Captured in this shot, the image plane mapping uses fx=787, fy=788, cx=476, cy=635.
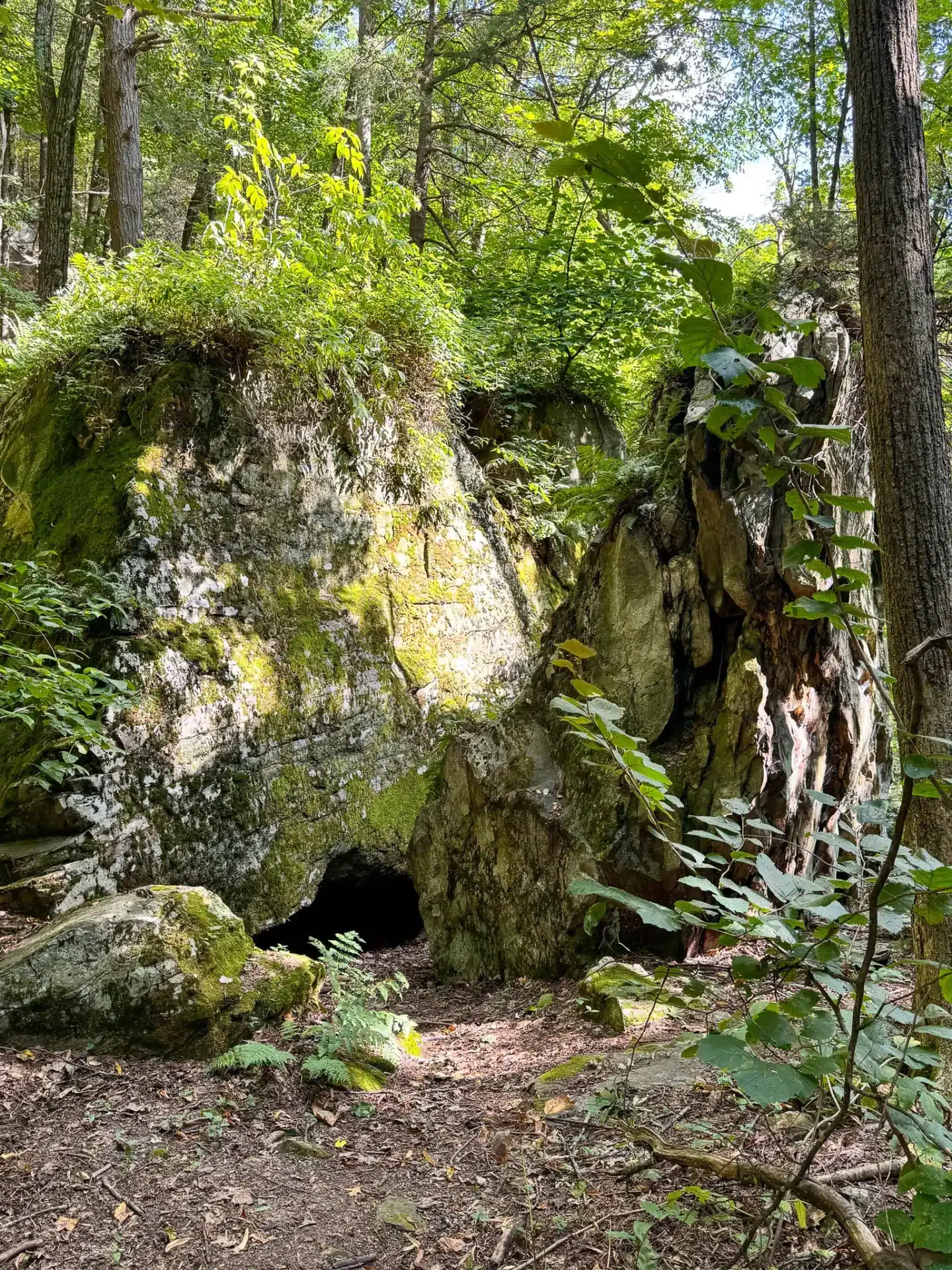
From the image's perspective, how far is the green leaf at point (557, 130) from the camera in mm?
982

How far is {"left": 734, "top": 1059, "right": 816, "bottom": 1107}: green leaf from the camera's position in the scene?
1.14 metres

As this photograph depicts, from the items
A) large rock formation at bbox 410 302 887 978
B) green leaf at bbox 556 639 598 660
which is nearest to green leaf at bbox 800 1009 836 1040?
green leaf at bbox 556 639 598 660

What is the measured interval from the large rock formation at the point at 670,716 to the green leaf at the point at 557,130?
396cm

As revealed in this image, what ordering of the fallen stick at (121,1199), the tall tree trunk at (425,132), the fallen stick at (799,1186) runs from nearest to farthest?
the fallen stick at (799,1186), the fallen stick at (121,1199), the tall tree trunk at (425,132)

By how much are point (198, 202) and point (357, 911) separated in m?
13.8

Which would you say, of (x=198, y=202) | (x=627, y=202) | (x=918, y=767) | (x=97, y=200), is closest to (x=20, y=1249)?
(x=918, y=767)

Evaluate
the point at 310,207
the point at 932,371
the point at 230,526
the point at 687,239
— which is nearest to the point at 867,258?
the point at 932,371

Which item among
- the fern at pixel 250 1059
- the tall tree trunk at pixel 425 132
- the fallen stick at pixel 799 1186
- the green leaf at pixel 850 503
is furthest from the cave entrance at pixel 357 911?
the tall tree trunk at pixel 425 132

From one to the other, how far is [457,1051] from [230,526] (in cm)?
435

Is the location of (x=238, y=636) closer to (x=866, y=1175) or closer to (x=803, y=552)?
(x=866, y=1175)

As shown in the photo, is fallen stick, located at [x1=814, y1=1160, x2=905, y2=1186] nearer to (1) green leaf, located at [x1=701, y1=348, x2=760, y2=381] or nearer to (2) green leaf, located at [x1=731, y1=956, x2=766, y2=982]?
(2) green leaf, located at [x1=731, y1=956, x2=766, y2=982]

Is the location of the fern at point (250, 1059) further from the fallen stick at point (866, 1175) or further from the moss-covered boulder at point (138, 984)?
the fallen stick at point (866, 1175)

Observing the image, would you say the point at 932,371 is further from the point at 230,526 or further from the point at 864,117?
the point at 230,526

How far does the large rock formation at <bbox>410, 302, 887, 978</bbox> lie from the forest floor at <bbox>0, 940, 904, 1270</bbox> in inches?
61.0
